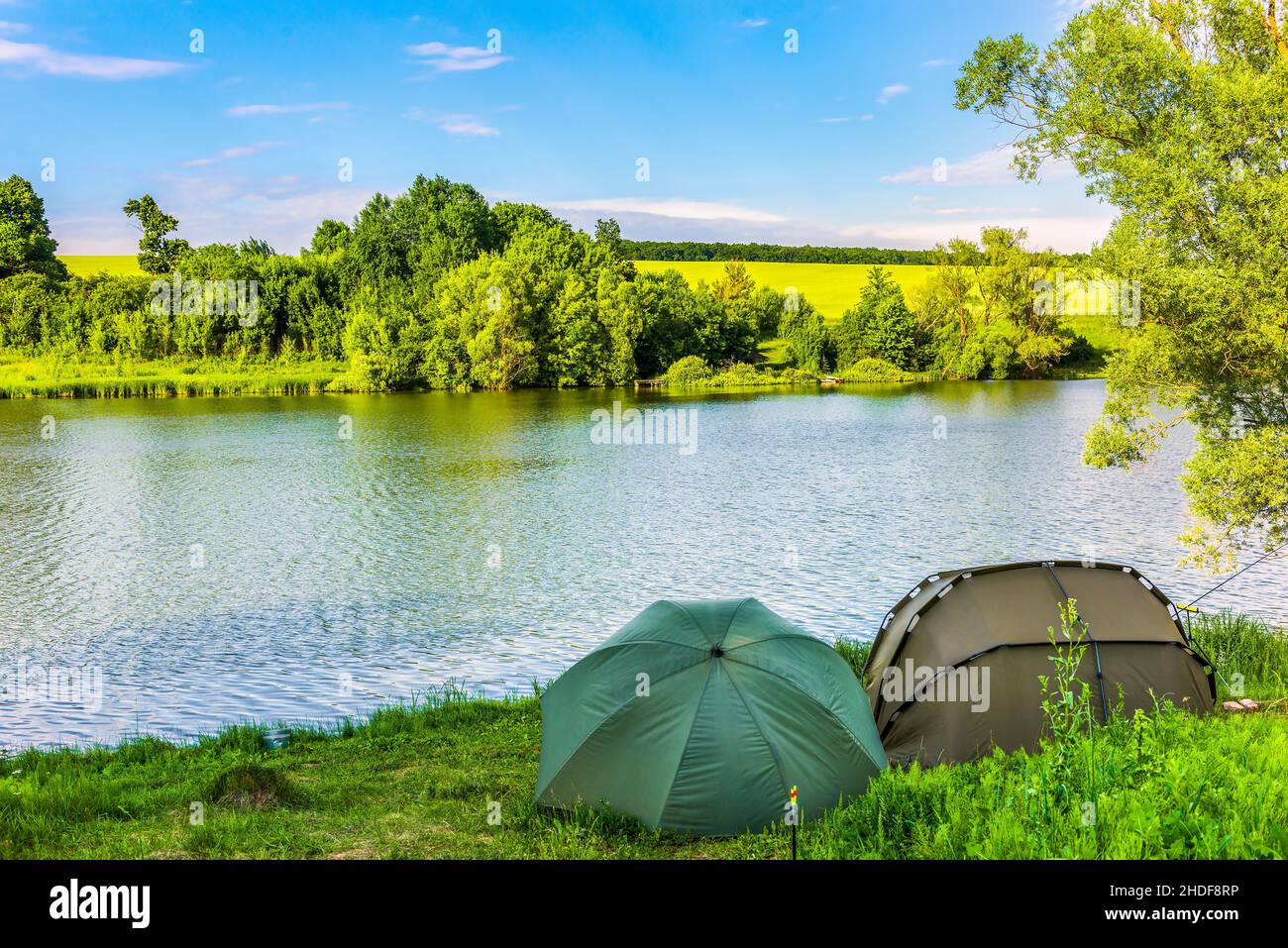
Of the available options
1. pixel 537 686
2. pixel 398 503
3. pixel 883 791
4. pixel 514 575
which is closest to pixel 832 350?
pixel 398 503

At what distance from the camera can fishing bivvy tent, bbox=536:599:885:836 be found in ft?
29.2

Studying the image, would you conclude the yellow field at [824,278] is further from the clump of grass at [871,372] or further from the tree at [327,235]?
the tree at [327,235]

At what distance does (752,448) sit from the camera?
4991 cm

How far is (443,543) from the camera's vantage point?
2855cm

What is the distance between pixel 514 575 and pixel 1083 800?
19.0m

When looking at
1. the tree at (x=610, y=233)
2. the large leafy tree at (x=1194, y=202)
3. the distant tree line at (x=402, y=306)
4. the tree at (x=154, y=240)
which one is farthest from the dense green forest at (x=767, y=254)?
the large leafy tree at (x=1194, y=202)

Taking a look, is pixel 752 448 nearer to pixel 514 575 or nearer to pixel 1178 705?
pixel 514 575

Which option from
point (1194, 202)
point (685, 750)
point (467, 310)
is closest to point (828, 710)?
point (685, 750)

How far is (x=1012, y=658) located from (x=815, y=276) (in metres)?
148

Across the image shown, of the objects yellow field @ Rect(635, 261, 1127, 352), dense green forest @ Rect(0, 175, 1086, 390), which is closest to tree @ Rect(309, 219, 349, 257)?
dense green forest @ Rect(0, 175, 1086, 390)

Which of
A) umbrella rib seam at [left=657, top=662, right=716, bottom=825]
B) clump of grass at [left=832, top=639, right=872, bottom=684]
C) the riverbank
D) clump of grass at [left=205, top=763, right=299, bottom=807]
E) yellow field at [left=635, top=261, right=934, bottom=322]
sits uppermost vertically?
yellow field at [left=635, top=261, right=934, bottom=322]

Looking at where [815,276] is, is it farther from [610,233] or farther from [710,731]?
[710,731]

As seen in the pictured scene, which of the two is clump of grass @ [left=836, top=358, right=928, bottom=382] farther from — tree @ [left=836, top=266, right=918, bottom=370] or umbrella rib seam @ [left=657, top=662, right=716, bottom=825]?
umbrella rib seam @ [left=657, top=662, right=716, bottom=825]

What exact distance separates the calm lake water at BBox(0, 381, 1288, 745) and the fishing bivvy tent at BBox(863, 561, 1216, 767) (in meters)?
7.25
